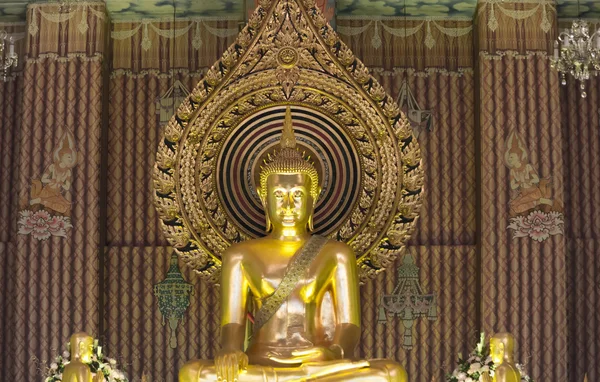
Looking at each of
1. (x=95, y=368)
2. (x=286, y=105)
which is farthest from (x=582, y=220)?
(x=95, y=368)

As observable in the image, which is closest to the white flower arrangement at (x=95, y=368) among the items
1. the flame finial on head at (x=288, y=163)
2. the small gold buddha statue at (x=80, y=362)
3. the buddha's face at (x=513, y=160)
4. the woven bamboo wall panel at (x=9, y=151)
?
the small gold buddha statue at (x=80, y=362)

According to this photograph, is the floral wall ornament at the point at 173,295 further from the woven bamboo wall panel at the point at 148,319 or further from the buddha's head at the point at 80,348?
the buddha's head at the point at 80,348

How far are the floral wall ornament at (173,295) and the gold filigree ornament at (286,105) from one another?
3.18 ft

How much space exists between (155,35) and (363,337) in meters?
2.77

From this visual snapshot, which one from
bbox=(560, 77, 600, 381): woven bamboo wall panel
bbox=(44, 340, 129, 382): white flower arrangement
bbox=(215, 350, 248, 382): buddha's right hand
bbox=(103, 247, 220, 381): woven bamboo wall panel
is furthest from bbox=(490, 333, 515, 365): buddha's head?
bbox=(103, 247, 220, 381): woven bamboo wall panel

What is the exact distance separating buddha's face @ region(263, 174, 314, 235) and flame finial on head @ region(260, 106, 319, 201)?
41 mm

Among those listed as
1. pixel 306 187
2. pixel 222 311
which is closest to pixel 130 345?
pixel 222 311

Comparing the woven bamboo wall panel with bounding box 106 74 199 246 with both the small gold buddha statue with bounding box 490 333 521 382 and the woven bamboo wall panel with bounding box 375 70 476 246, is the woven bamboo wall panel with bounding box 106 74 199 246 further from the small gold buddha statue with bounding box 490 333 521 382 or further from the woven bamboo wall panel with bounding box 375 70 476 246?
the small gold buddha statue with bounding box 490 333 521 382

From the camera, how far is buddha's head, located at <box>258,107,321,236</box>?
6.62 metres

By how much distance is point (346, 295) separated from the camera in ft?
21.1

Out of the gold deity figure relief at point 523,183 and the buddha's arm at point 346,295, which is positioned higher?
the gold deity figure relief at point 523,183

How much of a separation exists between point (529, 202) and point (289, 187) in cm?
184

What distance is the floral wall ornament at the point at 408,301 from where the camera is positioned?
7.77 metres

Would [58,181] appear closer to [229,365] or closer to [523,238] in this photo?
[229,365]
